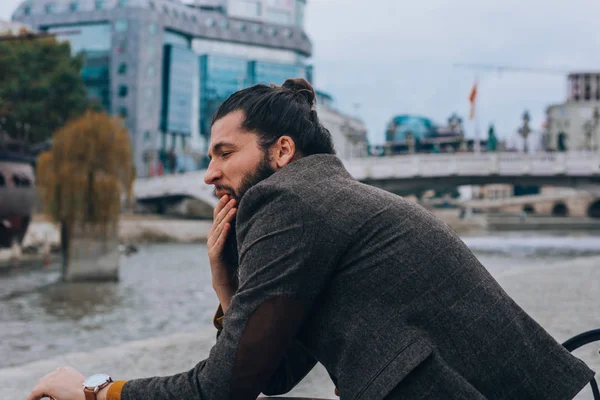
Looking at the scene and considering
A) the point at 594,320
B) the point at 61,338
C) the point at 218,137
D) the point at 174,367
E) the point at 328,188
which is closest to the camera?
the point at 328,188

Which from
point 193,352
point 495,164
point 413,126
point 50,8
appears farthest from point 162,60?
point 193,352

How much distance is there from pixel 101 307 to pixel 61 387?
16.0 metres

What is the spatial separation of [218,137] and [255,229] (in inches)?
11.4

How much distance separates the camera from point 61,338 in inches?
513

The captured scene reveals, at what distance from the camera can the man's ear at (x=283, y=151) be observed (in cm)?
175

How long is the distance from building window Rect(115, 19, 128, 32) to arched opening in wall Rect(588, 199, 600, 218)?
43.0m

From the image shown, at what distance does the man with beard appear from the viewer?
1.52 m

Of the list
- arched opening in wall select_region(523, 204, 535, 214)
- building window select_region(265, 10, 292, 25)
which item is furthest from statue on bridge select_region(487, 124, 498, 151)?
building window select_region(265, 10, 292, 25)

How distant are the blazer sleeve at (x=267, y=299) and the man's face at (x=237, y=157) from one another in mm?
192

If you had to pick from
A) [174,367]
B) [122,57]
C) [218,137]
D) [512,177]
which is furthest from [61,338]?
[122,57]

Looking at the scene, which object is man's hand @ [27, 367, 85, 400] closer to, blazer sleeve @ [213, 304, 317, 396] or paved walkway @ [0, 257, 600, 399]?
blazer sleeve @ [213, 304, 317, 396]

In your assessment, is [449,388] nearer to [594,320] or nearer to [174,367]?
[174,367]

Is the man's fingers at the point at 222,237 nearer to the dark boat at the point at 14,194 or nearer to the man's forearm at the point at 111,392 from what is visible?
the man's forearm at the point at 111,392

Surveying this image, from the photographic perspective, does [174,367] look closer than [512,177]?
Yes
